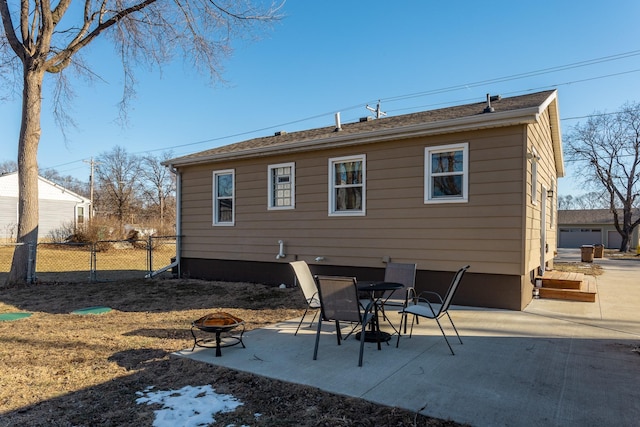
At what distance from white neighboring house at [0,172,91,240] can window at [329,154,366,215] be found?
2388 cm

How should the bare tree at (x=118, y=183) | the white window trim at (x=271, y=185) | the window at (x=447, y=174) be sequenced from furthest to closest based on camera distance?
the bare tree at (x=118, y=183)
the white window trim at (x=271, y=185)
the window at (x=447, y=174)

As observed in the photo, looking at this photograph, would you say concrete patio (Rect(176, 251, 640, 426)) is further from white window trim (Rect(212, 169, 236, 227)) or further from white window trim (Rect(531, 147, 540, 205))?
white window trim (Rect(212, 169, 236, 227))

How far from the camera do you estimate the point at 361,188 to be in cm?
782

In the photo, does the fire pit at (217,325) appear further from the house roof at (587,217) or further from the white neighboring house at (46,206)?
the house roof at (587,217)

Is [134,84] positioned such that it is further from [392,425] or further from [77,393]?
[392,425]

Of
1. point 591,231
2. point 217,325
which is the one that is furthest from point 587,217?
point 217,325

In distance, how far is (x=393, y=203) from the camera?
7.36m

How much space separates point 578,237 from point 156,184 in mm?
43171

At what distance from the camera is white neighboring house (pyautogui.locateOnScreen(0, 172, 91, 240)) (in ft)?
89.5

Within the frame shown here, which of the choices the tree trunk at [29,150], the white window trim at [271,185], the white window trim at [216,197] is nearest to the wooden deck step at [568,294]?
the white window trim at [271,185]

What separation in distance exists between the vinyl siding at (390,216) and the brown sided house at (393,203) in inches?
0.8

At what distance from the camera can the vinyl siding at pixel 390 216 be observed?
6250 mm

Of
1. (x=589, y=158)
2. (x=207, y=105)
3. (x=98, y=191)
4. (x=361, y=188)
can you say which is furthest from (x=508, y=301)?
(x=98, y=191)

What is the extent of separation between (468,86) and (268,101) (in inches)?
378
